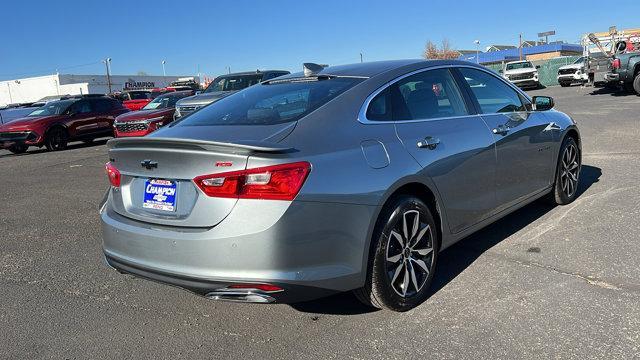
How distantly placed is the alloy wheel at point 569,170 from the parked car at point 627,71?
15.2m

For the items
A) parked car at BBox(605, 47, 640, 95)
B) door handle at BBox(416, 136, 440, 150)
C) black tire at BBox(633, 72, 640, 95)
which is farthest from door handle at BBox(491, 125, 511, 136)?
black tire at BBox(633, 72, 640, 95)

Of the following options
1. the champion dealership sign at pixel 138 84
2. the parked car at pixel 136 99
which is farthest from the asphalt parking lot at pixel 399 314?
the champion dealership sign at pixel 138 84

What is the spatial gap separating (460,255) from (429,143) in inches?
50.8

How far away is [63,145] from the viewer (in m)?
16.7

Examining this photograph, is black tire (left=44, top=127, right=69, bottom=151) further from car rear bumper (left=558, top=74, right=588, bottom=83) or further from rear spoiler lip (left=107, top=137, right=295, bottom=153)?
car rear bumper (left=558, top=74, right=588, bottom=83)

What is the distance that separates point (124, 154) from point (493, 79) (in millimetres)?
3330

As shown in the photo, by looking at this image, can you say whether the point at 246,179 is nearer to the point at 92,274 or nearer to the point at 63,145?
the point at 92,274

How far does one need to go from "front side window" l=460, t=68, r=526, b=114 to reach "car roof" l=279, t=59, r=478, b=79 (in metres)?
0.24

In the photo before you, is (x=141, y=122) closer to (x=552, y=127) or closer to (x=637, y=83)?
(x=552, y=127)

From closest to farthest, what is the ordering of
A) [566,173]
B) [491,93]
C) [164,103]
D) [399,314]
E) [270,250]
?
[270,250], [399,314], [491,93], [566,173], [164,103]

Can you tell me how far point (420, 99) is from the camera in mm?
3959

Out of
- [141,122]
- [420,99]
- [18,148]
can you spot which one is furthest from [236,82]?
[420,99]

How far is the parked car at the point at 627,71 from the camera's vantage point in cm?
1873

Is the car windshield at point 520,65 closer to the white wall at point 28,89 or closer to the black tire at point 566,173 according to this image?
the black tire at point 566,173
